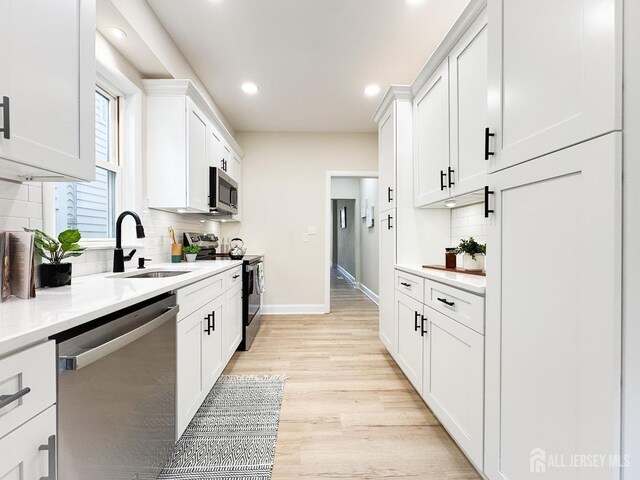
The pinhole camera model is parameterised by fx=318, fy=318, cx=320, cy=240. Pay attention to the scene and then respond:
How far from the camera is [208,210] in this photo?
306 centimetres

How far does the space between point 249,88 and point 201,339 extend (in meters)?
2.62

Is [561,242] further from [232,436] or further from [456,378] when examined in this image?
[232,436]

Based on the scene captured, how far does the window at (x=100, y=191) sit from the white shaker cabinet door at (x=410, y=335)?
2127mm

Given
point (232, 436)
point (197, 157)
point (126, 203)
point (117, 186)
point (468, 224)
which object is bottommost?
point (232, 436)

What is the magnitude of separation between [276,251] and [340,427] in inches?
119

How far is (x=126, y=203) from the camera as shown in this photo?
2336 mm

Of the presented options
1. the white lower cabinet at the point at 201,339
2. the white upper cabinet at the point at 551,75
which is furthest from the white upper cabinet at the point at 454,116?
the white lower cabinet at the point at 201,339

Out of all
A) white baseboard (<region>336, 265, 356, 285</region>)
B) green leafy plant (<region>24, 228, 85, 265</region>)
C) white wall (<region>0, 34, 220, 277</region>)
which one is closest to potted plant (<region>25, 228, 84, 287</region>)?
green leafy plant (<region>24, 228, 85, 265</region>)

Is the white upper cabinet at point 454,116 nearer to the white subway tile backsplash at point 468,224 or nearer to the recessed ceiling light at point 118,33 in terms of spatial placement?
the white subway tile backsplash at point 468,224

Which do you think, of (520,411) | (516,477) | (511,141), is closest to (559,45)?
(511,141)

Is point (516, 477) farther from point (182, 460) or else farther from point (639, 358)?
point (182, 460)

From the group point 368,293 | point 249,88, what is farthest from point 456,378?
point 368,293

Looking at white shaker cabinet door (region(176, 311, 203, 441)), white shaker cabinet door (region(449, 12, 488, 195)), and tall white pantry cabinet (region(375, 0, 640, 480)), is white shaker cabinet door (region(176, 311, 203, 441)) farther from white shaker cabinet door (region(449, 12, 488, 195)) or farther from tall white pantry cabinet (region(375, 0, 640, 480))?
white shaker cabinet door (region(449, 12, 488, 195))

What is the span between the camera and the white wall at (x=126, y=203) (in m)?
1.38
